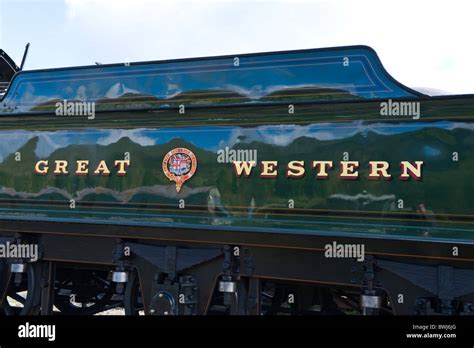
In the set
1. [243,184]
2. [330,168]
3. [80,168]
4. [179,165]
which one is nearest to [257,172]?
[243,184]

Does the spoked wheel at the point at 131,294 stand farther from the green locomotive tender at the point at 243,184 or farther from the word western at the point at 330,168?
the word western at the point at 330,168

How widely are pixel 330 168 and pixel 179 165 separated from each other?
147 cm

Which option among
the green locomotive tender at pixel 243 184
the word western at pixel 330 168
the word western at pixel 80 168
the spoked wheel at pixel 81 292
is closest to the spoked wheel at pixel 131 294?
the green locomotive tender at pixel 243 184

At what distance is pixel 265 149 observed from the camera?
3.99 metres

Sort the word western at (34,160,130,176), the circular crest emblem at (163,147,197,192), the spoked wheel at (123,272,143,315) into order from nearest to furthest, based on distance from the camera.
Answer: the circular crest emblem at (163,147,197,192) < the word western at (34,160,130,176) < the spoked wheel at (123,272,143,315)

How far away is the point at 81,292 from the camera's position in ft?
18.5

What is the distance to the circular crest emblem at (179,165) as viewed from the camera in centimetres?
422

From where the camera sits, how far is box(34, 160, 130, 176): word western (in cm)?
449

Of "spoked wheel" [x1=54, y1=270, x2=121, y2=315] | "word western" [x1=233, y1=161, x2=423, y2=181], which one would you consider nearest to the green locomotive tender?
"word western" [x1=233, y1=161, x2=423, y2=181]

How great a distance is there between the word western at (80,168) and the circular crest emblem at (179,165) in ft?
1.55

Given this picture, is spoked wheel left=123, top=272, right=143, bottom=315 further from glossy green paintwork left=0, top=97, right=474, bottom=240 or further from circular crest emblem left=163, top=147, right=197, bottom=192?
circular crest emblem left=163, top=147, right=197, bottom=192

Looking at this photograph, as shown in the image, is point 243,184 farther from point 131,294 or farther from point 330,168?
point 131,294

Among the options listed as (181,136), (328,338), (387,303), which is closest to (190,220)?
(181,136)

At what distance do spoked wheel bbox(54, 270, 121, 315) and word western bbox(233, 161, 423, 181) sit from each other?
2.76 metres
